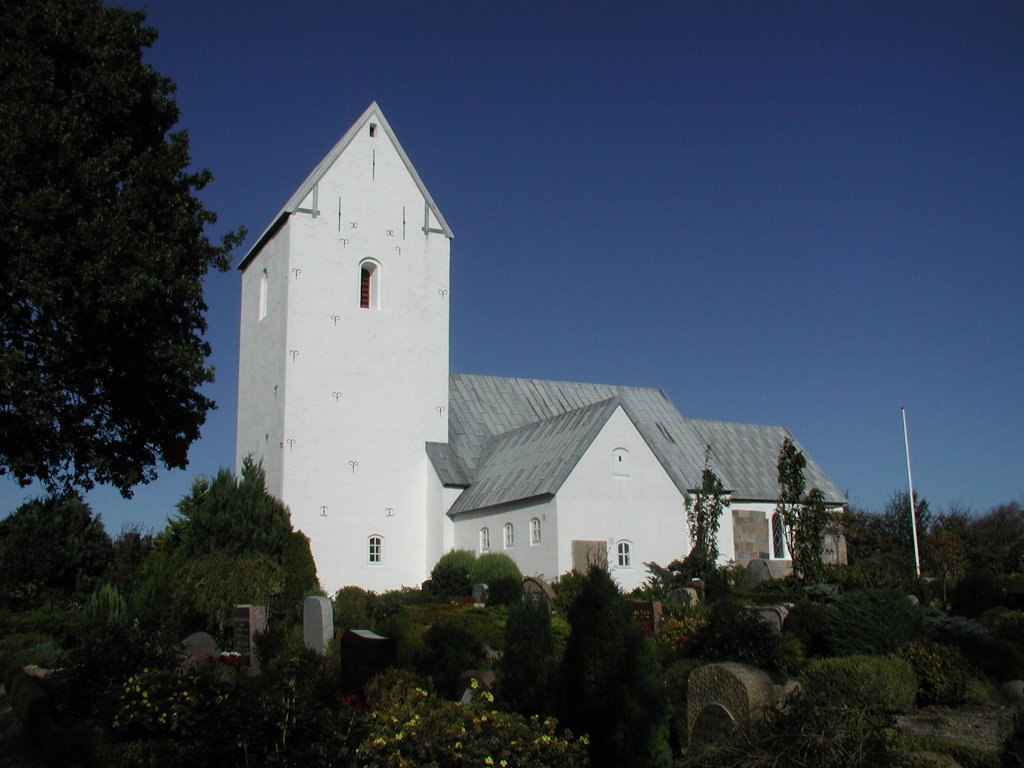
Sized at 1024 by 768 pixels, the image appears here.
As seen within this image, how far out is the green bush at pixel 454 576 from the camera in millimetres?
22719

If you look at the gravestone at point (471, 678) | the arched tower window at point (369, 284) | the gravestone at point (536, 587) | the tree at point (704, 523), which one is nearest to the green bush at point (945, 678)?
the gravestone at point (471, 678)

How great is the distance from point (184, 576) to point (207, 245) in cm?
628

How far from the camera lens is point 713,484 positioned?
2348 centimetres

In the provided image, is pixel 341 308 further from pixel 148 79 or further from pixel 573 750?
pixel 573 750

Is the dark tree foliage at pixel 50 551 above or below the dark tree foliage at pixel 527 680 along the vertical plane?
above

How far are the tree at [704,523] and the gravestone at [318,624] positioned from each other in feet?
33.3

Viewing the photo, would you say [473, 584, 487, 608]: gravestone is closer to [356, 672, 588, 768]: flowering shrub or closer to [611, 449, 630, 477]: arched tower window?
[611, 449, 630, 477]: arched tower window

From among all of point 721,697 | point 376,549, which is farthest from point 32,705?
point 376,549

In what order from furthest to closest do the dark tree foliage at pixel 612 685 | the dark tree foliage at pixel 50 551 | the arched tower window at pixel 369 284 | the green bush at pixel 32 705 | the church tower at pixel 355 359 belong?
the arched tower window at pixel 369 284 < the church tower at pixel 355 359 < the dark tree foliage at pixel 50 551 < the green bush at pixel 32 705 < the dark tree foliage at pixel 612 685

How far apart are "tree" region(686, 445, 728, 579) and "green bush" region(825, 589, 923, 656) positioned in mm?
8971

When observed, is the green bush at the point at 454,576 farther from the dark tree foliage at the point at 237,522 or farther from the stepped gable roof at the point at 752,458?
the stepped gable roof at the point at 752,458

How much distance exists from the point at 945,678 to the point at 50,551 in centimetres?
1884

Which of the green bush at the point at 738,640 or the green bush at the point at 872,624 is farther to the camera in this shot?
the green bush at the point at 872,624

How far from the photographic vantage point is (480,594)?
2138 cm
